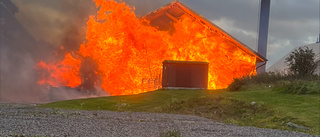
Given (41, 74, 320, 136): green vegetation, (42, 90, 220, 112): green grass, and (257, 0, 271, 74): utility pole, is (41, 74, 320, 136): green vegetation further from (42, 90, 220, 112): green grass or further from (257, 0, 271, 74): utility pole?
(257, 0, 271, 74): utility pole

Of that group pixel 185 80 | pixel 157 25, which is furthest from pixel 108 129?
pixel 157 25

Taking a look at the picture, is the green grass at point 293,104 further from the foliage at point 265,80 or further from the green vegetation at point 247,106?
the foliage at point 265,80

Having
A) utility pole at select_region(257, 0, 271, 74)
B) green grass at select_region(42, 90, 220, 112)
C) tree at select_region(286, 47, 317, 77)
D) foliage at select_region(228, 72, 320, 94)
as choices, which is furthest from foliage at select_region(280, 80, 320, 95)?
utility pole at select_region(257, 0, 271, 74)

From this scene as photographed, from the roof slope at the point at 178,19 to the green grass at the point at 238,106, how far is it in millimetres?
10162

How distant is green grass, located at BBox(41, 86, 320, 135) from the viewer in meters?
15.9

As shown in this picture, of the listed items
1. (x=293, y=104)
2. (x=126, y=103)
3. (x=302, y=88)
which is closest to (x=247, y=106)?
(x=293, y=104)

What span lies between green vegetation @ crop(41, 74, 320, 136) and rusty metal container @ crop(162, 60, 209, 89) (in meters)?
4.94

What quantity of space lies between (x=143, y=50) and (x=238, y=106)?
14592 millimetres

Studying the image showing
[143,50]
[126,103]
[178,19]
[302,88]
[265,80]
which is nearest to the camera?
[302,88]

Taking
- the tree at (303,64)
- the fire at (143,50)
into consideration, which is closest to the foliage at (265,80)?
the tree at (303,64)

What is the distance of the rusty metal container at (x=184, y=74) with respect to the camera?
30750mm

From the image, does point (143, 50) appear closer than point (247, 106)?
No

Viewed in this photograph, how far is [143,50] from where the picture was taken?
3256 cm

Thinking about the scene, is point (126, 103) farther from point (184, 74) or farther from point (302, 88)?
point (302, 88)
